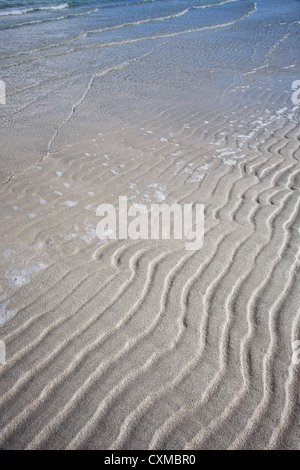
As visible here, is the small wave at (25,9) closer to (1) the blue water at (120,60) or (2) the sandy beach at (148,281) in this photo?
(1) the blue water at (120,60)

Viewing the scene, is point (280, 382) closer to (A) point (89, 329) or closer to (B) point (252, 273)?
(B) point (252, 273)

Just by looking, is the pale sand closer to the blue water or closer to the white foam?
the white foam

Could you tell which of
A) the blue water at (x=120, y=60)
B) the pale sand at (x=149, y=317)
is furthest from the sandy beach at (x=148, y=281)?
the blue water at (x=120, y=60)

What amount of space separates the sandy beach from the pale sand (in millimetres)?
10

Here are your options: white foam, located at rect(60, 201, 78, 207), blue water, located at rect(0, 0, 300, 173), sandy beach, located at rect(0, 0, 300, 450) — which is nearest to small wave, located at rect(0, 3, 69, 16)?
blue water, located at rect(0, 0, 300, 173)

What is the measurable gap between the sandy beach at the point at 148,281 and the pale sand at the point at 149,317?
10 millimetres

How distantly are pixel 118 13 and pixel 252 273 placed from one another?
20.0m

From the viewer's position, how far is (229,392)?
2.26 metres

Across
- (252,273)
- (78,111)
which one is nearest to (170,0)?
(78,111)

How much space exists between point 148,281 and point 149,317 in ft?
1.29

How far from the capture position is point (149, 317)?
2.76 meters

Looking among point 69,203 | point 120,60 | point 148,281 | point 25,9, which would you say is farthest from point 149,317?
point 25,9

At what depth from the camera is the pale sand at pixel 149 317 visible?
2.10 metres

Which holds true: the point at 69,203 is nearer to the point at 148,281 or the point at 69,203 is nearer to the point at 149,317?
the point at 148,281
